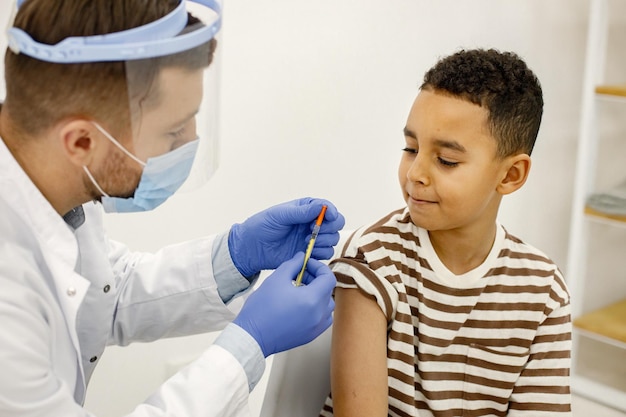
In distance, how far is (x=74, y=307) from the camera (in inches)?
43.7

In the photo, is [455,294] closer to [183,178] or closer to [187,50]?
[183,178]

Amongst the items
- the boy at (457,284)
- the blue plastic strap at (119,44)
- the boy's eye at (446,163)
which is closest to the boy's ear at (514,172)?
the boy at (457,284)

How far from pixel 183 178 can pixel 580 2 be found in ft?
6.85

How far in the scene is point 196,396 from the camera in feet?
3.63

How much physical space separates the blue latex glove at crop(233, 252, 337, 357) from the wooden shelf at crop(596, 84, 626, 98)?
1573 mm

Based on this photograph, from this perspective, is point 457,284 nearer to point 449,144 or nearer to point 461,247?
point 461,247

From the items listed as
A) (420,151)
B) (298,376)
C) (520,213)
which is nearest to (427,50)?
(520,213)

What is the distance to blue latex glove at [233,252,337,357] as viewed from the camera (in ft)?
3.92

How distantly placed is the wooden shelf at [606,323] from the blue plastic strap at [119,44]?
196 cm

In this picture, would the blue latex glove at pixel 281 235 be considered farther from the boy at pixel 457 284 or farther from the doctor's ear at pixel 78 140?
the doctor's ear at pixel 78 140

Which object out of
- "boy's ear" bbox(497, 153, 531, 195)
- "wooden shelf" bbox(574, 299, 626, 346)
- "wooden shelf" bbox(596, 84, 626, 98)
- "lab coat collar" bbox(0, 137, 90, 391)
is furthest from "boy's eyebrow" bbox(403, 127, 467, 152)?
"wooden shelf" bbox(574, 299, 626, 346)

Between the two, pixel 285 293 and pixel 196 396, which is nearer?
pixel 196 396

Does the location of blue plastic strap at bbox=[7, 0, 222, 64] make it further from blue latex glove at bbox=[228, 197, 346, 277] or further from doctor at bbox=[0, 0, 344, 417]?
blue latex glove at bbox=[228, 197, 346, 277]

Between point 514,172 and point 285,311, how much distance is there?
0.53 m
